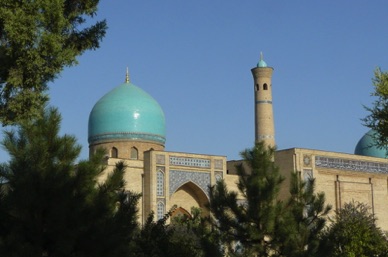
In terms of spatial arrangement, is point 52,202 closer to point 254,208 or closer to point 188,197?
point 254,208

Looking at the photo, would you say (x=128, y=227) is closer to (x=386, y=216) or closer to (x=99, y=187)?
(x=99, y=187)

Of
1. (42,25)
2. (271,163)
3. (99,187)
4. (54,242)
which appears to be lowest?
(54,242)

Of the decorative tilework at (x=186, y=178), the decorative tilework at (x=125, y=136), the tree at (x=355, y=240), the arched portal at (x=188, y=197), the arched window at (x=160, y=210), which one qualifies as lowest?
the tree at (x=355, y=240)

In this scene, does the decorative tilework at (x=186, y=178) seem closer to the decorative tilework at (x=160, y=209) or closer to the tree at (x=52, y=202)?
the decorative tilework at (x=160, y=209)

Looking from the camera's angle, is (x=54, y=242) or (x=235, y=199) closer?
(x=54, y=242)

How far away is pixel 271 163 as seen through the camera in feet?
41.3

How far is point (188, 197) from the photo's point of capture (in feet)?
92.0

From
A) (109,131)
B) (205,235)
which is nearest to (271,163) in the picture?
(205,235)

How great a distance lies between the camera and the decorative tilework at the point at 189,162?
27.1 metres

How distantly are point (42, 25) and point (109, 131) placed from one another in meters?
21.9

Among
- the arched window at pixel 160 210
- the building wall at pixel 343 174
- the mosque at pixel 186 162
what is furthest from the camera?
the building wall at pixel 343 174

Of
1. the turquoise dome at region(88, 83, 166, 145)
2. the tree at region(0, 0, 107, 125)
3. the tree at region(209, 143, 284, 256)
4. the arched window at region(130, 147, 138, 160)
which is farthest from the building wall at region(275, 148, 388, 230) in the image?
the tree at region(0, 0, 107, 125)

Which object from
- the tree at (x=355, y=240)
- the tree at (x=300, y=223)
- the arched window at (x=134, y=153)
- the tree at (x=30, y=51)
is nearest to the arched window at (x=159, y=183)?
the arched window at (x=134, y=153)

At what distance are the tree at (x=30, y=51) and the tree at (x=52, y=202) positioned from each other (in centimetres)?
57
